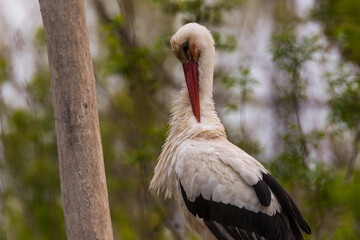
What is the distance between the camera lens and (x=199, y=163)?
3398 millimetres

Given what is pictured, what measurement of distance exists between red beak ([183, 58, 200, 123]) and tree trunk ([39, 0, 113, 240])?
870 millimetres

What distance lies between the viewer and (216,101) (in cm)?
827

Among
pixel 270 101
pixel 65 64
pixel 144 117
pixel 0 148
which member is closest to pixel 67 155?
pixel 65 64

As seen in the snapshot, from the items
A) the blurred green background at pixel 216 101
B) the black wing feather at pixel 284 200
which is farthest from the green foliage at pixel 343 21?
the black wing feather at pixel 284 200

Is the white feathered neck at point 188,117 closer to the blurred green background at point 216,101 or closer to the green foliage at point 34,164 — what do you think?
the blurred green background at point 216,101

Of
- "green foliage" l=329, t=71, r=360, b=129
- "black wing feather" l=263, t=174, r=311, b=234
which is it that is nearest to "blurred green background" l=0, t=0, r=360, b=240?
"green foliage" l=329, t=71, r=360, b=129

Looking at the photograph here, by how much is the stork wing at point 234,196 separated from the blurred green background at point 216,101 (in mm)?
919

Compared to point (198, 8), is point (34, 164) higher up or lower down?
lower down

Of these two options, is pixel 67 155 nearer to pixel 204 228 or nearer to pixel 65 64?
pixel 65 64

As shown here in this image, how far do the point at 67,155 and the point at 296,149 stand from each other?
3573mm

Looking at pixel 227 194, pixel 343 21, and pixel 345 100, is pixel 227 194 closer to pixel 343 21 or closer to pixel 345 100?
pixel 345 100

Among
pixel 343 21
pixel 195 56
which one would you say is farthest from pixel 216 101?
pixel 195 56

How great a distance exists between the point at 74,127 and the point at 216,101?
5.31m

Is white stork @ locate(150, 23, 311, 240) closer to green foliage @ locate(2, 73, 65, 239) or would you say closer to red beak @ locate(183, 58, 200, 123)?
red beak @ locate(183, 58, 200, 123)
